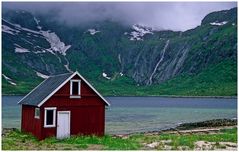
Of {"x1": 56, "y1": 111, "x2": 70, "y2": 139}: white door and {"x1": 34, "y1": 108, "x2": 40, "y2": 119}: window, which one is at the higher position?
{"x1": 34, "y1": 108, "x2": 40, "y2": 119}: window

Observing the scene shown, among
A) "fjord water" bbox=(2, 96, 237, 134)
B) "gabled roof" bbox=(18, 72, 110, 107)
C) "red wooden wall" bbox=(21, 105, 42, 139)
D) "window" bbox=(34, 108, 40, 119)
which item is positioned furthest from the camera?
"fjord water" bbox=(2, 96, 237, 134)

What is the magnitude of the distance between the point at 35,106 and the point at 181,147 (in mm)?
11951

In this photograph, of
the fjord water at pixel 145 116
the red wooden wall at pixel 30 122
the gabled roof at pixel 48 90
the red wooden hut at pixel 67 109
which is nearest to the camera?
the red wooden hut at pixel 67 109

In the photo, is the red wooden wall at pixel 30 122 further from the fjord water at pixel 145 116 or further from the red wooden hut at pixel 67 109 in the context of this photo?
the fjord water at pixel 145 116

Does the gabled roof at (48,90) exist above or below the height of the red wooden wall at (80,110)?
above

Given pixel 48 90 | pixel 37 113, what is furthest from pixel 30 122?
pixel 48 90

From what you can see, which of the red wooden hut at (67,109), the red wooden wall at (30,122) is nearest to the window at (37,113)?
the red wooden hut at (67,109)

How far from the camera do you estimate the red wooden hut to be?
33719 mm

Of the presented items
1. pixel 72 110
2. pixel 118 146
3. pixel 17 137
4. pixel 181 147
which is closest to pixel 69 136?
pixel 72 110

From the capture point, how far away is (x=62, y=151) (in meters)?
25.0

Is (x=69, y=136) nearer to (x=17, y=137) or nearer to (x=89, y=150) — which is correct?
(x=17, y=137)

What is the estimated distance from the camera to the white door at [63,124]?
34.0 meters

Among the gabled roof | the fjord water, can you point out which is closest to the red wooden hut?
the gabled roof

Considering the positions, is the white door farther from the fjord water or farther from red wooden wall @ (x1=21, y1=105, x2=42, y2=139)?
the fjord water
